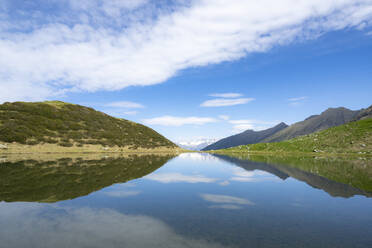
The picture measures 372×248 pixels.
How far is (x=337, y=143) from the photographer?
94.9 meters

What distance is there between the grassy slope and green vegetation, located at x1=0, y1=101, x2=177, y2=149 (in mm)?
63155

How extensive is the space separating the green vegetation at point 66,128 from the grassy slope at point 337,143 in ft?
207

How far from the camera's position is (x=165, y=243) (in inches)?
333

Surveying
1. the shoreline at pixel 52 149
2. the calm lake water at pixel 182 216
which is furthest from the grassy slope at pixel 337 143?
the calm lake water at pixel 182 216

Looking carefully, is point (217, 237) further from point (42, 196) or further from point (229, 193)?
point (42, 196)

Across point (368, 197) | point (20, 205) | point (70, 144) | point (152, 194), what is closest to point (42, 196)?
point (20, 205)

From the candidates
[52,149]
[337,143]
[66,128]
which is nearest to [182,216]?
[52,149]

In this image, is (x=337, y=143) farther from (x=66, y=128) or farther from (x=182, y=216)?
(x=66, y=128)

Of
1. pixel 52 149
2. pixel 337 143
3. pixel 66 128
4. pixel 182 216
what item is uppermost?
pixel 66 128

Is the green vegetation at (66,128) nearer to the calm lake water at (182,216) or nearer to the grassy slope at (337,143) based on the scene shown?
the grassy slope at (337,143)

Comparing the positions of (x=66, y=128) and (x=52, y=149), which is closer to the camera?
(x=52, y=149)

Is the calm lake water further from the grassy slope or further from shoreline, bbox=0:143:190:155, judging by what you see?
the grassy slope

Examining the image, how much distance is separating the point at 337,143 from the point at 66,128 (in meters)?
122

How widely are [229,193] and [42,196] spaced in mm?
14479
